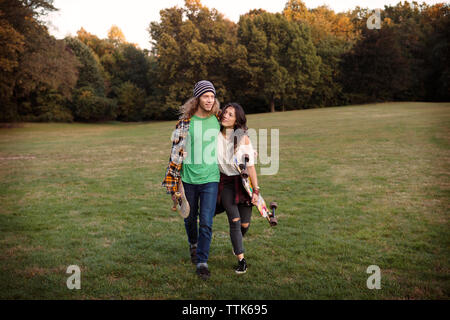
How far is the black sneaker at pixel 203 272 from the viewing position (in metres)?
4.00

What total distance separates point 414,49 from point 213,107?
50.8m

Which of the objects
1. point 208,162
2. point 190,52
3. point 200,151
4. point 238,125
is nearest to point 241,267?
point 208,162

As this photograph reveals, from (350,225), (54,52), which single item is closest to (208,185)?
(350,225)

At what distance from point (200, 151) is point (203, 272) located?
Result: 1422mm

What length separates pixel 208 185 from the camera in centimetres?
400

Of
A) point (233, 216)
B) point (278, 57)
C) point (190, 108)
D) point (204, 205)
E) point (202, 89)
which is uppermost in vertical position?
point (278, 57)

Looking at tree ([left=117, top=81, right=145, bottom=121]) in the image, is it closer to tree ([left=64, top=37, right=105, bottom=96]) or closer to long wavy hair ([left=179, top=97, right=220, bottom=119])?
tree ([left=64, top=37, right=105, bottom=96])

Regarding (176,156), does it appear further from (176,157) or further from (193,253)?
(193,253)

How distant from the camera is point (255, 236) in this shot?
5.45 metres

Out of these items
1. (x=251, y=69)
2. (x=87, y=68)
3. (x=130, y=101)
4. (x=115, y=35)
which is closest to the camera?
(x=251, y=69)

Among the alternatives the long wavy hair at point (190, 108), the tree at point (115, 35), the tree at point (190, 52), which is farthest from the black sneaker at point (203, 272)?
the tree at point (115, 35)

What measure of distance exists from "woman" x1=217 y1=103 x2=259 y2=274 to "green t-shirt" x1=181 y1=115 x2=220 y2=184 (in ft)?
0.40

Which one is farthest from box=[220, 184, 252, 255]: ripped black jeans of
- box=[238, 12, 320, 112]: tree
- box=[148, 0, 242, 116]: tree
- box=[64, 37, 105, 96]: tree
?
box=[64, 37, 105, 96]: tree

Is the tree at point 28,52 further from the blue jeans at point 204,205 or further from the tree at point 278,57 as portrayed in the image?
the blue jeans at point 204,205
